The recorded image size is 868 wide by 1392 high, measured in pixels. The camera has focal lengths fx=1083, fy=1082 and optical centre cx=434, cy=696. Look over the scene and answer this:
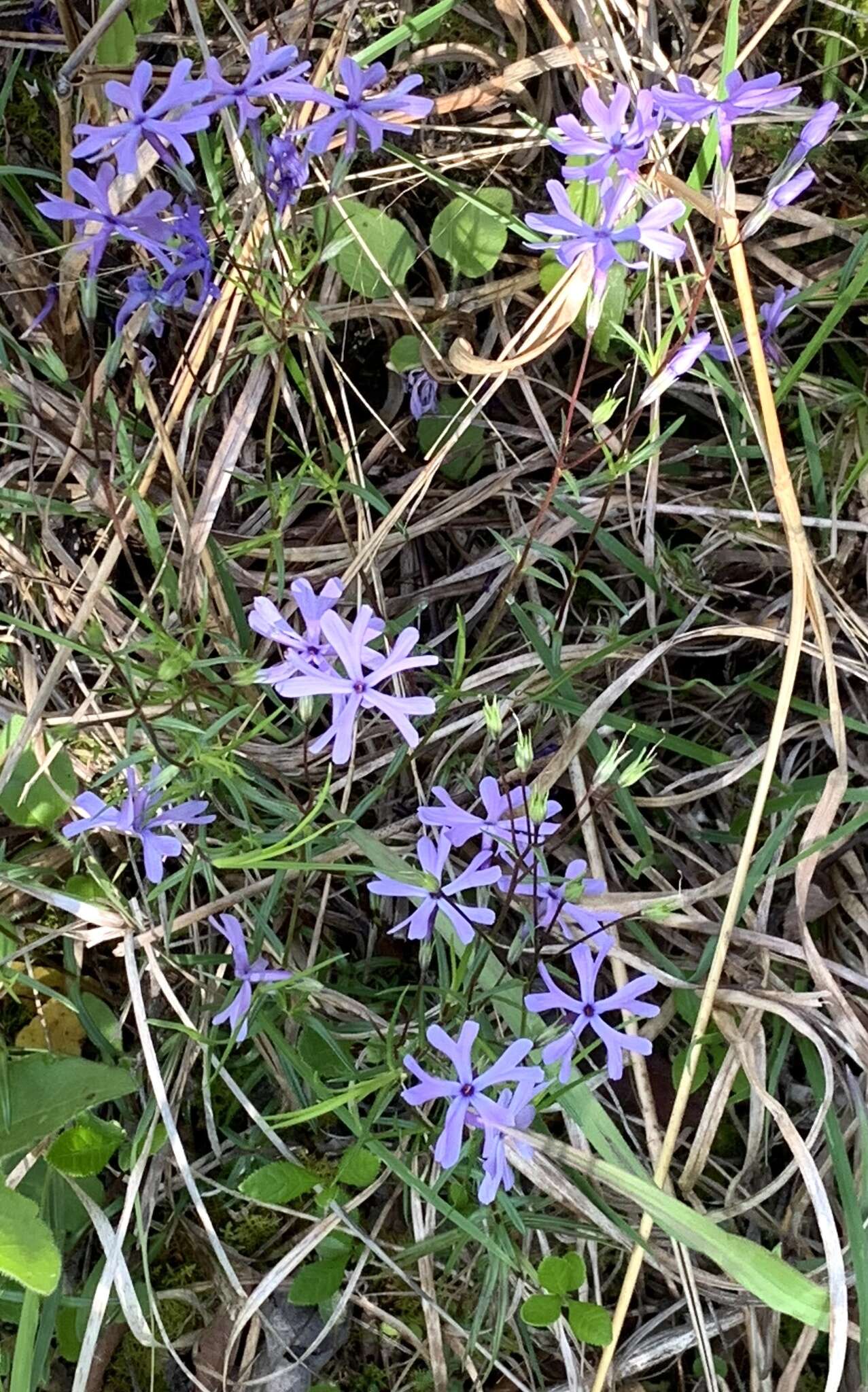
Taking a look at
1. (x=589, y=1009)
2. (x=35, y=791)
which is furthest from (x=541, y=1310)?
(x=35, y=791)

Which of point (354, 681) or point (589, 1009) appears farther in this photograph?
point (589, 1009)

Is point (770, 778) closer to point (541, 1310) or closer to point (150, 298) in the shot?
point (541, 1310)

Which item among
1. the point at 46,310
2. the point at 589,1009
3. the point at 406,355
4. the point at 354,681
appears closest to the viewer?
the point at 354,681

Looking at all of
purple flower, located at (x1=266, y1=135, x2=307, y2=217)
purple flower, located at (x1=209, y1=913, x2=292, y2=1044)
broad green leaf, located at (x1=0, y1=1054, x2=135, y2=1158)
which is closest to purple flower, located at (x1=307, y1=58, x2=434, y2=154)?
purple flower, located at (x1=266, y1=135, x2=307, y2=217)

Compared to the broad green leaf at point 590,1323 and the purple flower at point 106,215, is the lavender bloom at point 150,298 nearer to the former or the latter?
the purple flower at point 106,215

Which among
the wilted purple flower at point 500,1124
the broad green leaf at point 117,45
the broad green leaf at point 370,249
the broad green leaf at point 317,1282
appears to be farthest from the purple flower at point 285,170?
the broad green leaf at point 317,1282

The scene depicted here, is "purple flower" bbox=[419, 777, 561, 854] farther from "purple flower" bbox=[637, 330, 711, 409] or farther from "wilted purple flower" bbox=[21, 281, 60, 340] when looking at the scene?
"wilted purple flower" bbox=[21, 281, 60, 340]

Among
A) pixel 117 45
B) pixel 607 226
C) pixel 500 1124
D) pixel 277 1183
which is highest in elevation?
pixel 117 45
